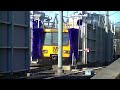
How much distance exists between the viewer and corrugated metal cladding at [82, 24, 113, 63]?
2766cm

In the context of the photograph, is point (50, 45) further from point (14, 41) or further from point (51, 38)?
point (14, 41)

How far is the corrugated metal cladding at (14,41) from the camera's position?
1337cm

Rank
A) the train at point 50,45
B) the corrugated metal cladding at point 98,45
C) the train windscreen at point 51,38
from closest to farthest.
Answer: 1. the train at point 50,45
2. the train windscreen at point 51,38
3. the corrugated metal cladding at point 98,45

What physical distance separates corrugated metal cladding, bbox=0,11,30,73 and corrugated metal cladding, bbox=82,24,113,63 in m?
11.5

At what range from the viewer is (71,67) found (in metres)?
22.9

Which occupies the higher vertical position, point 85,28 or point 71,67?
point 85,28

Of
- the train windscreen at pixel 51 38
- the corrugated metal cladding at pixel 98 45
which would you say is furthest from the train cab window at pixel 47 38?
the corrugated metal cladding at pixel 98 45

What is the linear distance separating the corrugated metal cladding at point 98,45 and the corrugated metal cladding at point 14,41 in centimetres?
1155

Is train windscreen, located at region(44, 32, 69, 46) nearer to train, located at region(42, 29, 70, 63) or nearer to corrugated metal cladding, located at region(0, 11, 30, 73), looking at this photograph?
train, located at region(42, 29, 70, 63)

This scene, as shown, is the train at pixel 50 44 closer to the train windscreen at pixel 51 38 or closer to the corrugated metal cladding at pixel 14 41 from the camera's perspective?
the train windscreen at pixel 51 38
